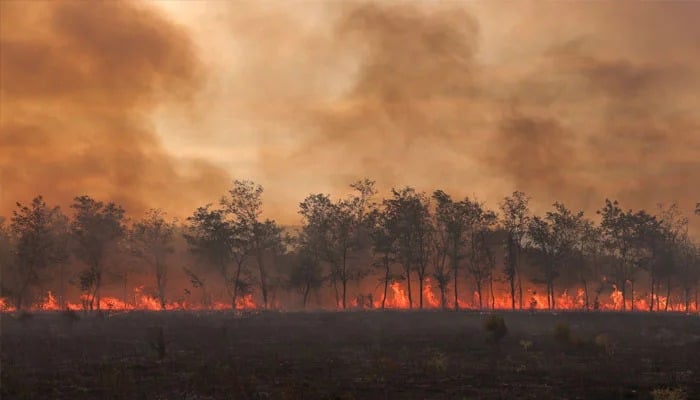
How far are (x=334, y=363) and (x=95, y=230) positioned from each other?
333 feet

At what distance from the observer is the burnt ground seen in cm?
3572

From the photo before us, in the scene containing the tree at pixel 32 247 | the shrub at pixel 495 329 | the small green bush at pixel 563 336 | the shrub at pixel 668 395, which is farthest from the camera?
the tree at pixel 32 247

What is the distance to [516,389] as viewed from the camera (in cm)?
3669

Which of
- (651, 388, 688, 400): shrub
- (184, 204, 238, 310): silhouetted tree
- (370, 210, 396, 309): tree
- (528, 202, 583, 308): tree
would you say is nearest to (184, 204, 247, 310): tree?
(184, 204, 238, 310): silhouetted tree

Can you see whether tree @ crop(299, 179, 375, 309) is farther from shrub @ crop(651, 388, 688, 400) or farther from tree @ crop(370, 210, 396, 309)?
shrub @ crop(651, 388, 688, 400)

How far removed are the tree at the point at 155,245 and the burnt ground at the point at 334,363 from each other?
55706 mm

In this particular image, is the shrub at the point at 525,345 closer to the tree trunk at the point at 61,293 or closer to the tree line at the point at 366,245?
the tree line at the point at 366,245

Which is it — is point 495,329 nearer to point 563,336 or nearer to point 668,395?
point 563,336

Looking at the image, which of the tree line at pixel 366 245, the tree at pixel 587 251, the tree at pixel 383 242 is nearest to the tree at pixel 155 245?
the tree line at pixel 366 245

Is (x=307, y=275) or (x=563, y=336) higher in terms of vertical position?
(x=307, y=275)

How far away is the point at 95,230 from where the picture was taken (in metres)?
136

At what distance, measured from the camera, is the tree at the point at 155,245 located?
146 metres

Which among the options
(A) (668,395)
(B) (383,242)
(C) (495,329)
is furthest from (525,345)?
(B) (383,242)

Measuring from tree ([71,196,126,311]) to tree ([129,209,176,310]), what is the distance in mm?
7348
